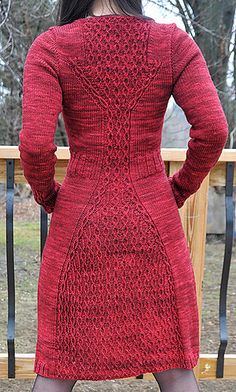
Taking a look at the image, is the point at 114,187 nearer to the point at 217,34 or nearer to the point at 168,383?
the point at 168,383

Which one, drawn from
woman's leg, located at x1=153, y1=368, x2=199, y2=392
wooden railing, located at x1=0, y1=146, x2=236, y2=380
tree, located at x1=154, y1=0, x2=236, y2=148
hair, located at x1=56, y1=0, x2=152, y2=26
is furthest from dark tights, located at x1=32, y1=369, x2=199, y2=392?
tree, located at x1=154, y1=0, x2=236, y2=148

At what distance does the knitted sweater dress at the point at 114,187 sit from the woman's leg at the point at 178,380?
0.09 ft

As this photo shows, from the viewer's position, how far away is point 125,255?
159cm

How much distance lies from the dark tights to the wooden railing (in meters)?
0.72

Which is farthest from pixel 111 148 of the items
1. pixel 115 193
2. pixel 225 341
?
pixel 225 341

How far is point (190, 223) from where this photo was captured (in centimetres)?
237

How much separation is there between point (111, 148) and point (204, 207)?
876mm

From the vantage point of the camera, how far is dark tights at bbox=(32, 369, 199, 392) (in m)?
1.66

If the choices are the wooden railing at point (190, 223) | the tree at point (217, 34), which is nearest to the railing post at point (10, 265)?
the wooden railing at point (190, 223)

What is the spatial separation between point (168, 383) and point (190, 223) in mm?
797

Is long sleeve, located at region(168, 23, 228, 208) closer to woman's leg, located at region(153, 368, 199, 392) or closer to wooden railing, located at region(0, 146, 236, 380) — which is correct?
woman's leg, located at region(153, 368, 199, 392)

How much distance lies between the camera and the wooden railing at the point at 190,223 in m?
2.30

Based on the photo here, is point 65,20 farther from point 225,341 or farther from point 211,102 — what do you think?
point 225,341

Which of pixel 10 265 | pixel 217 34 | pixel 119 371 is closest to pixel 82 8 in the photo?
pixel 119 371
